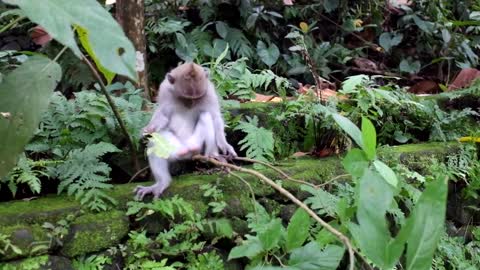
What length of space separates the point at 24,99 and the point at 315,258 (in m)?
1.25

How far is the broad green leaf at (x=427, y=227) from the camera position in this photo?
5.82 feet

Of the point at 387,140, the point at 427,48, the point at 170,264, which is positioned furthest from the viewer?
the point at 427,48

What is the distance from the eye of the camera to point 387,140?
5.57 metres

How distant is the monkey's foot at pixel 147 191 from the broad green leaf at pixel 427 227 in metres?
2.08

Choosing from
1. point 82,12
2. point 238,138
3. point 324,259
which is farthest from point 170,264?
point 82,12

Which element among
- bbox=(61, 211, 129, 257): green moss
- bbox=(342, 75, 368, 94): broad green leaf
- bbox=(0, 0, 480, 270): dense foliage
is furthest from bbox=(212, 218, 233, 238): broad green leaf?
bbox=(342, 75, 368, 94): broad green leaf

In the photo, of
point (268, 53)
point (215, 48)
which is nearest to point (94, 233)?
point (215, 48)

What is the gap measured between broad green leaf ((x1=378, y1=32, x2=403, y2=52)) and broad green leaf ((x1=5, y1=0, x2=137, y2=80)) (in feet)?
25.4

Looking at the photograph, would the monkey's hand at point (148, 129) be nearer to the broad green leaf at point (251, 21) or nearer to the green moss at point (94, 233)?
the green moss at point (94, 233)

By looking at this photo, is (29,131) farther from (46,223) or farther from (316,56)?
(316,56)

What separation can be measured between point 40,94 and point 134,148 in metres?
2.13

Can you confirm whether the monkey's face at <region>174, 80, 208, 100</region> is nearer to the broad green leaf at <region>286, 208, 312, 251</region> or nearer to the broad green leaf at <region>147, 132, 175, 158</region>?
the broad green leaf at <region>147, 132, 175, 158</region>

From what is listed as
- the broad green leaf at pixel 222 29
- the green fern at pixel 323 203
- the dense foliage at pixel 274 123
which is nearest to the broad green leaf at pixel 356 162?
the dense foliage at pixel 274 123

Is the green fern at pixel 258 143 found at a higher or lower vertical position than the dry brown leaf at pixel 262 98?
higher
